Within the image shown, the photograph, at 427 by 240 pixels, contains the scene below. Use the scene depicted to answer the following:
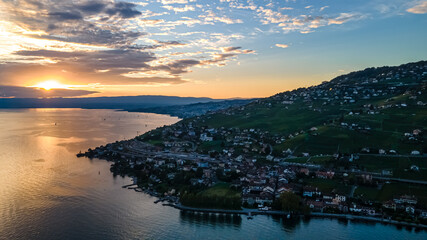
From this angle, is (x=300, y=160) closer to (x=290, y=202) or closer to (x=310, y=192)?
(x=310, y=192)

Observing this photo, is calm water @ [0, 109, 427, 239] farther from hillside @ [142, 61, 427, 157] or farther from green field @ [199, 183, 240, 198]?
hillside @ [142, 61, 427, 157]

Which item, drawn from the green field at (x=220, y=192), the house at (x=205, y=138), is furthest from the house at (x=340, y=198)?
the house at (x=205, y=138)

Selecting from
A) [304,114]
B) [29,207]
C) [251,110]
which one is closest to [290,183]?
[29,207]

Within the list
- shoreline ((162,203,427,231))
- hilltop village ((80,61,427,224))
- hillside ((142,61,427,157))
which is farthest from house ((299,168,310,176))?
shoreline ((162,203,427,231))

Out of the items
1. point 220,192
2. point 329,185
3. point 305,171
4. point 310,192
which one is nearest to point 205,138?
point 305,171

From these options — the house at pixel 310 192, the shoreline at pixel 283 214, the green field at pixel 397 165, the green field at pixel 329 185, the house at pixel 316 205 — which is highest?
the green field at pixel 397 165

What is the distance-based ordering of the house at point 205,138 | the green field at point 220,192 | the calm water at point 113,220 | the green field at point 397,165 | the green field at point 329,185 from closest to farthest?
the calm water at point 113,220, the green field at point 220,192, the green field at point 329,185, the green field at point 397,165, the house at point 205,138

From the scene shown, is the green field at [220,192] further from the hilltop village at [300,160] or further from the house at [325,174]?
the house at [325,174]
